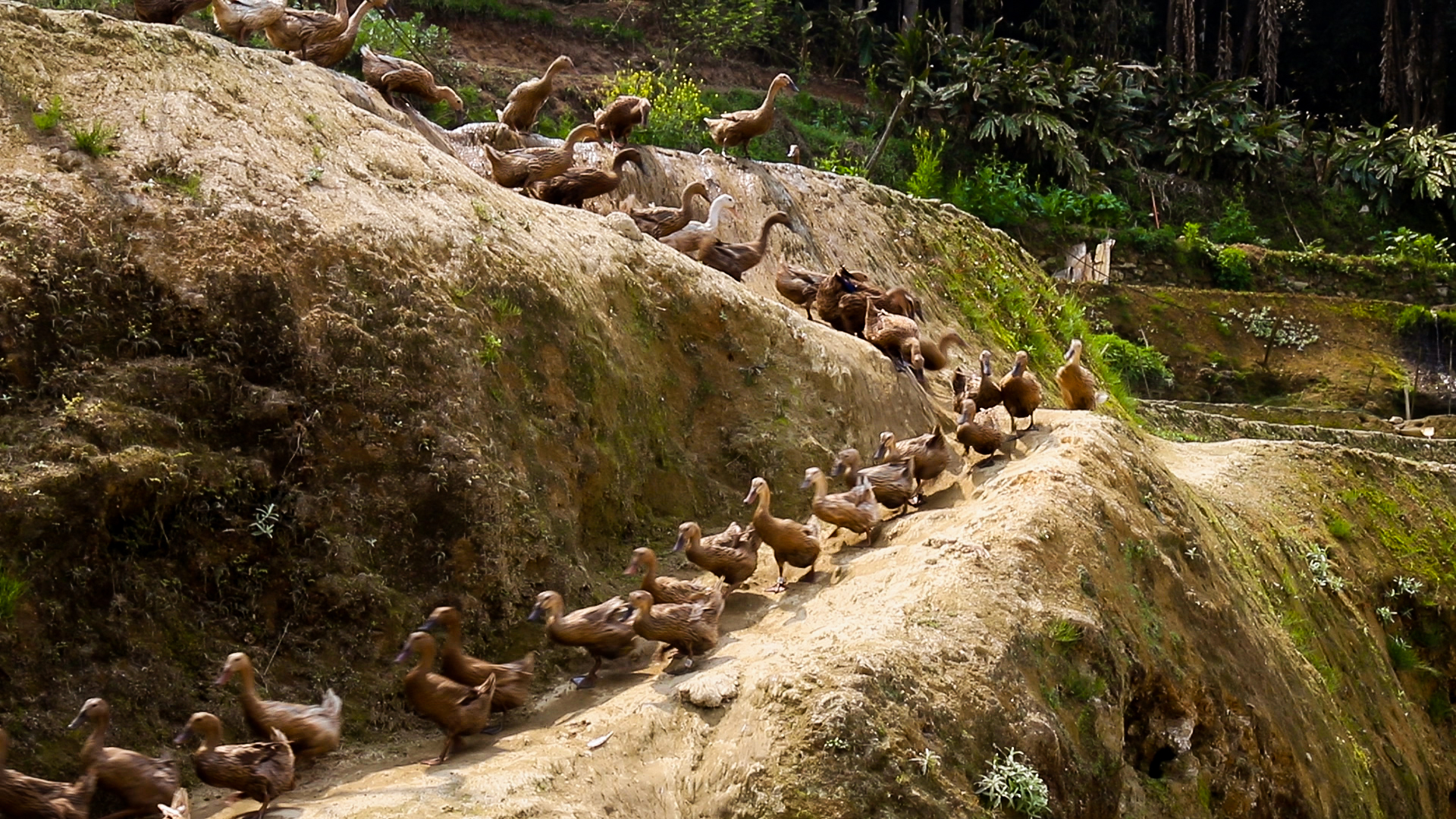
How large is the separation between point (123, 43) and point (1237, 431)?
55.8ft

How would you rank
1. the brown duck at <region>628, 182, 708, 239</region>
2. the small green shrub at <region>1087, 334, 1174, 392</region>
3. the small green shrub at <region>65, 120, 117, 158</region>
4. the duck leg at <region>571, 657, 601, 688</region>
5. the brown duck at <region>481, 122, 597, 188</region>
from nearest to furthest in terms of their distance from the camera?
1. the duck leg at <region>571, 657, 601, 688</region>
2. the small green shrub at <region>65, 120, 117, 158</region>
3. the brown duck at <region>481, 122, 597, 188</region>
4. the brown duck at <region>628, 182, 708, 239</region>
5. the small green shrub at <region>1087, 334, 1174, 392</region>

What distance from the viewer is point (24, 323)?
6918mm

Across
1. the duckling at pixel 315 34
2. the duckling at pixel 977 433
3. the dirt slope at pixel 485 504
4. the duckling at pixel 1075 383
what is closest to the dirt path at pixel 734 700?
the dirt slope at pixel 485 504

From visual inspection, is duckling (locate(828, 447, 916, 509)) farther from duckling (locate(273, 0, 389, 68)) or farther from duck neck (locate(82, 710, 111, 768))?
duckling (locate(273, 0, 389, 68))

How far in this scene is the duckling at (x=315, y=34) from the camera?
433 inches

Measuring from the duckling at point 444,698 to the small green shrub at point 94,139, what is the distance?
3.58 metres

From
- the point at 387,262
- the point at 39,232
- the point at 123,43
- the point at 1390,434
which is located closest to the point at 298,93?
the point at 123,43

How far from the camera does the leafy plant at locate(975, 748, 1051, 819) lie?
7070 millimetres

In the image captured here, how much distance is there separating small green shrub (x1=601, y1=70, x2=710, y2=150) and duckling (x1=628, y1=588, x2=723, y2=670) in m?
15.3

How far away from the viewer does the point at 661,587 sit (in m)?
7.79

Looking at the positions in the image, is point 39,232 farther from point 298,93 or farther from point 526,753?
point 526,753

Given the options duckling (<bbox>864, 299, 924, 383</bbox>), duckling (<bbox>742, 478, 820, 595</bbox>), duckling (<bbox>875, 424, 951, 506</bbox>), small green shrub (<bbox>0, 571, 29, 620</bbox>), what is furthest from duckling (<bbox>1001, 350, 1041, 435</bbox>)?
small green shrub (<bbox>0, 571, 29, 620</bbox>)

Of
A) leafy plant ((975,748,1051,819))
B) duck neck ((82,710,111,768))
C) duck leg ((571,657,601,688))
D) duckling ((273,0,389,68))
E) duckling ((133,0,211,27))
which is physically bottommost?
leafy plant ((975,748,1051,819))

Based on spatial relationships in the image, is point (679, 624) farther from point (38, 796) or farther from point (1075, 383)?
point (1075, 383)
